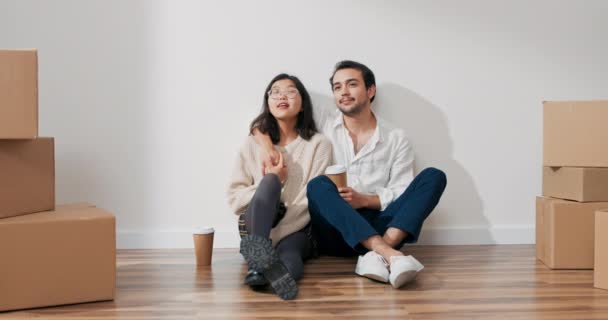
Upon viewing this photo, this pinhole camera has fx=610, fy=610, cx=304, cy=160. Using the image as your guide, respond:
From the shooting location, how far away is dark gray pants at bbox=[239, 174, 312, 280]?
187 centimetres

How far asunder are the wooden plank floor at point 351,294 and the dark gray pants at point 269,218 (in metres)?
0.07

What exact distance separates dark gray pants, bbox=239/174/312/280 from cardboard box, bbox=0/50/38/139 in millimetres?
672

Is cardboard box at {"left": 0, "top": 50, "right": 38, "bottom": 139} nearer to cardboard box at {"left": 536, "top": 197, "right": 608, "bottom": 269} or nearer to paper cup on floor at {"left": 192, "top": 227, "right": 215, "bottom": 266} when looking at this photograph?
paper cup on floor at {"left": 192, "top": 227, "right": 215, "bottom": 266}

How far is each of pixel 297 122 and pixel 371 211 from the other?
0.45m

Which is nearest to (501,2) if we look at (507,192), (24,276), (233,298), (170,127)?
(507,192)

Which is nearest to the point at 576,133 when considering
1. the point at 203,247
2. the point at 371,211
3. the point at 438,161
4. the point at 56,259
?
the point at 438,161

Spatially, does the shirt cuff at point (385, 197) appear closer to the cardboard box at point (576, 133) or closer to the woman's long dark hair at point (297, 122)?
the woman's long dark hair at point (297, 122)

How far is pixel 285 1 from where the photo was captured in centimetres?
253

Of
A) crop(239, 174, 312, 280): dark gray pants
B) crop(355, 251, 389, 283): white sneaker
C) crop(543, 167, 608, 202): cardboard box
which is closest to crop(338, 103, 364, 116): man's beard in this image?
crop(239, 174, 312, 280): dark gray pants

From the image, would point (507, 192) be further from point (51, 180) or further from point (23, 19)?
point (23, 19)

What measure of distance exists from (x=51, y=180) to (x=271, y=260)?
66 centimetres

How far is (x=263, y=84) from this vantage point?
8.32 feet

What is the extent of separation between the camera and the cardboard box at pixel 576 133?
6.72 ft

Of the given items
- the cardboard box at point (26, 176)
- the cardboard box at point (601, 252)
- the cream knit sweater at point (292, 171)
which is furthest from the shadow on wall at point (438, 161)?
the cardboard box at point (26, 176)
